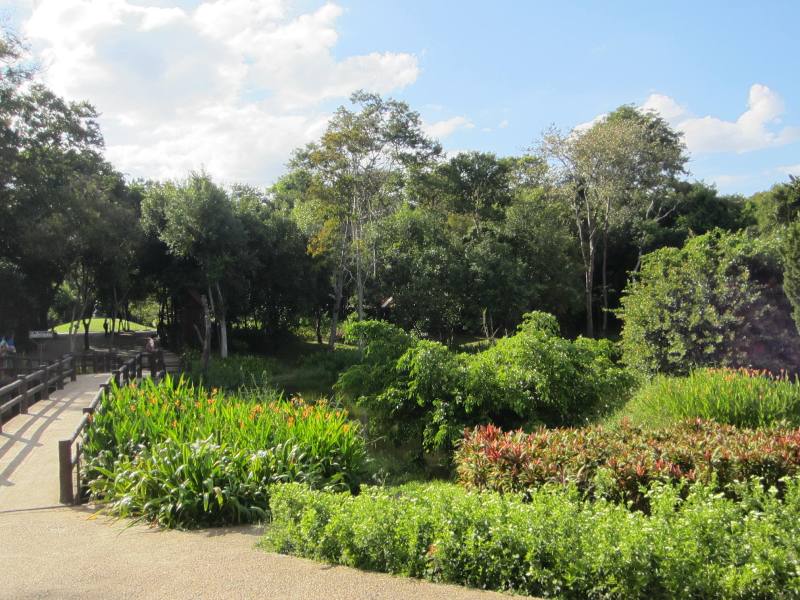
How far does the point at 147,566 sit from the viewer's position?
4824mm

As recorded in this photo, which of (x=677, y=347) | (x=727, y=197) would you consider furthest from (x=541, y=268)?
(x=727, y=197)

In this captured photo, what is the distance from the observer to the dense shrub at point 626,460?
18.0 ft

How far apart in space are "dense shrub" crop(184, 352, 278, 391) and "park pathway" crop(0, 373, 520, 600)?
10.9 m

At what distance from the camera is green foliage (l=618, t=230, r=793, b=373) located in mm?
12695

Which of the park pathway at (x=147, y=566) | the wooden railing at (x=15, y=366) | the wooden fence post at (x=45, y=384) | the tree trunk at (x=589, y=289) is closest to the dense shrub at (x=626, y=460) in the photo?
the park pathway at (x=147, y=566)

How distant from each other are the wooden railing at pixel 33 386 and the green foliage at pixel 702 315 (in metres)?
11.6

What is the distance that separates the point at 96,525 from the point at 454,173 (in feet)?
79.9

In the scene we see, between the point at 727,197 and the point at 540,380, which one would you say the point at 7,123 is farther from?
the point at 727,197

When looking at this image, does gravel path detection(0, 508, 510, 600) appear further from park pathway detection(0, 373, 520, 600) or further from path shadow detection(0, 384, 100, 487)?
path shadow detection(0, 384, 100, 487)

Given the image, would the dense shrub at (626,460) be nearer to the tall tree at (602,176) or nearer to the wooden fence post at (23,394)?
the wooden fence post at (23,394)

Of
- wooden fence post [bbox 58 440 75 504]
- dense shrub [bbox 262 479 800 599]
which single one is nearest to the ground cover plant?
wooden fence post [bbox 58 440 75 504]

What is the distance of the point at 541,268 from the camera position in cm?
2866

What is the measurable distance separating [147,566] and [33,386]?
41.7 feet

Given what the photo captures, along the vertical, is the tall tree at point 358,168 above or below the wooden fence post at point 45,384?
above
